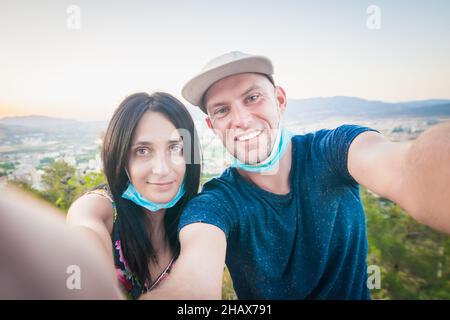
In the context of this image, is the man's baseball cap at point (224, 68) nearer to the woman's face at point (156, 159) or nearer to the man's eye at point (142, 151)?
the woman's face at point (156, 159)

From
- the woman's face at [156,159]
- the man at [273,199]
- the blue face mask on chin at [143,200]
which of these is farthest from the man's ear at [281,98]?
the blue face mask on chin at [143,200]

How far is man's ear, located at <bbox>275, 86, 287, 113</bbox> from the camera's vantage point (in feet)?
4.85

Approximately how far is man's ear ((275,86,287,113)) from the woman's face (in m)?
0.53

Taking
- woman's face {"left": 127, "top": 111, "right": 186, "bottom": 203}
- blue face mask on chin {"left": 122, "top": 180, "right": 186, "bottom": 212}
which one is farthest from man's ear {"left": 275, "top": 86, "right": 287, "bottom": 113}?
blue face mask on chin {"left": 122, "top": 180, "right": 186, "bottom": 212}

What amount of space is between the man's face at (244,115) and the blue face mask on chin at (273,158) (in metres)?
0.02

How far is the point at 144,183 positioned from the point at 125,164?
0.13 meters

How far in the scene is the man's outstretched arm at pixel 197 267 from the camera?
0.98 metres

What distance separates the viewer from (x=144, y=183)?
134 cm

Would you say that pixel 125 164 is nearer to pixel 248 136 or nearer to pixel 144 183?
pixel 144 183

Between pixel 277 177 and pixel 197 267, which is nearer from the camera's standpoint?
pixel 197 267

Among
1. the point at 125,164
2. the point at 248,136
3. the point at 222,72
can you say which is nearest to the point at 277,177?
the point at 248,136

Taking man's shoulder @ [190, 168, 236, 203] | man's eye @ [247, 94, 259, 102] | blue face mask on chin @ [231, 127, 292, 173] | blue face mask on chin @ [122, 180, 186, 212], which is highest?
man's eye @ [247, 94, 259, 102]

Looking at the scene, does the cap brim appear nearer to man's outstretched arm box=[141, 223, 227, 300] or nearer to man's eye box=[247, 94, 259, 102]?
man's eye box=[247, 94, 259, 102]
